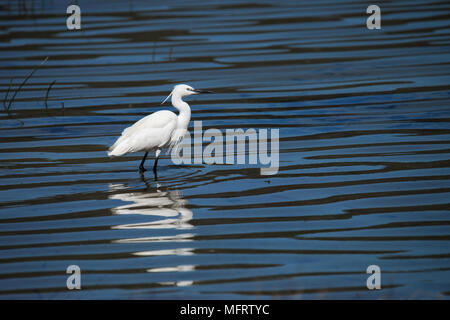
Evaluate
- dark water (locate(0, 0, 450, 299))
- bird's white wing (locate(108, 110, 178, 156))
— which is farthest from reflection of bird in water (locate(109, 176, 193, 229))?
bird's white wing (locate(108, 110, 178, 156))

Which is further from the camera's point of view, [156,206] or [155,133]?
[155,133]

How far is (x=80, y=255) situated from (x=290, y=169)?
131 inches

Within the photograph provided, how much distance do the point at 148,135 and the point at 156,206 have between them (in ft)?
5.56

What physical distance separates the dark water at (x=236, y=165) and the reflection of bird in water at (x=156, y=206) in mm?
24

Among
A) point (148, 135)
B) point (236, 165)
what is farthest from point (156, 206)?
point (236, 165)

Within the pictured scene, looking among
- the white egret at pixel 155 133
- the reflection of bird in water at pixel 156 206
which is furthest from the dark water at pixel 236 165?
the white egret at pixel 155 133

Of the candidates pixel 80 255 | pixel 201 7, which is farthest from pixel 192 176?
pixel 201 7

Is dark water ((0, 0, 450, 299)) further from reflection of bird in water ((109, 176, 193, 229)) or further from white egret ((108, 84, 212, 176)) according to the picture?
white egret ((108, 84, 212, 176))

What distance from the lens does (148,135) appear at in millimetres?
9867

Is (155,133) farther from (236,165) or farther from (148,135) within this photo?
(236,165)

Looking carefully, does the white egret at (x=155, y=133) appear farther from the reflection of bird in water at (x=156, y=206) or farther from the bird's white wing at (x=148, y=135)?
the reflection of bird in water at (x=156, y=206)

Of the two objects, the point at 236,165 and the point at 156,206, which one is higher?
the point at 236,165

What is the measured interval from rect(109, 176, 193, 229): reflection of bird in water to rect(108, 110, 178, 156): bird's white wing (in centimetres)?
70

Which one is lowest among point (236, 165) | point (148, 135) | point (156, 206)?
point (156, 206)
